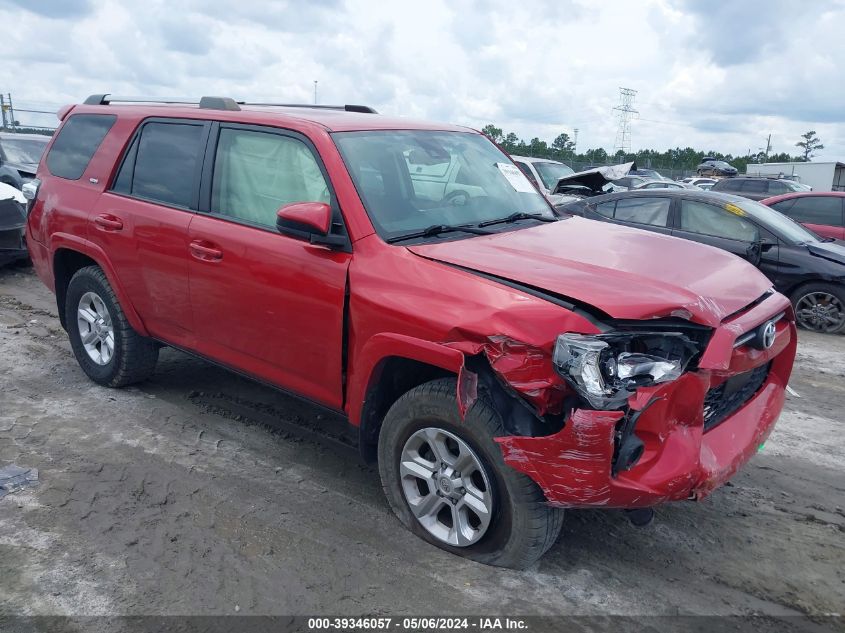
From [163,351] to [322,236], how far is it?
3436 millimetres

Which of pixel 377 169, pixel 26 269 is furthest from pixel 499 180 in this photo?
pixel 26 269

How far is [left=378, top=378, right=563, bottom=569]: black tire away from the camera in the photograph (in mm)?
2883

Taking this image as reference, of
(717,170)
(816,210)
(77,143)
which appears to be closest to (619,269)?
(77,143)

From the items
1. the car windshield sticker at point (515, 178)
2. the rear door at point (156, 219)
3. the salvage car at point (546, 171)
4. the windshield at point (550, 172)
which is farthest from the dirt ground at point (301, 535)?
the windshield at point (550, 172)

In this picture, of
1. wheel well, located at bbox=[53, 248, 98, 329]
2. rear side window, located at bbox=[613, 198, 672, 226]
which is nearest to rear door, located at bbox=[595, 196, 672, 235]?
rear side window, located at bbox=[613, 198, 672, 226]

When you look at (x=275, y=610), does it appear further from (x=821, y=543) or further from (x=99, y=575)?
(x=821, y=543)

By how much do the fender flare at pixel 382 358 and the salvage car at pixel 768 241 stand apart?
189 inches

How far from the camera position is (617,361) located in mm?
2740

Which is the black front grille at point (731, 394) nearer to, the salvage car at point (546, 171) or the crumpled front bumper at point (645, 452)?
the crumpled front bumper at point (645, 452)

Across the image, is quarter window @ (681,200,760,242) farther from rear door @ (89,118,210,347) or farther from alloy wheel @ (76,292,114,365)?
alloy wheel @ (76,292,114,365)

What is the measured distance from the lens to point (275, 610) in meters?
2.90

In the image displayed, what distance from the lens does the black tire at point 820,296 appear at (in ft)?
25.6

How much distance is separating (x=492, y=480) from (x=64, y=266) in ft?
13.1

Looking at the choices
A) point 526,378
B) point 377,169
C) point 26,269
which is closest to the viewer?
point 526,378
